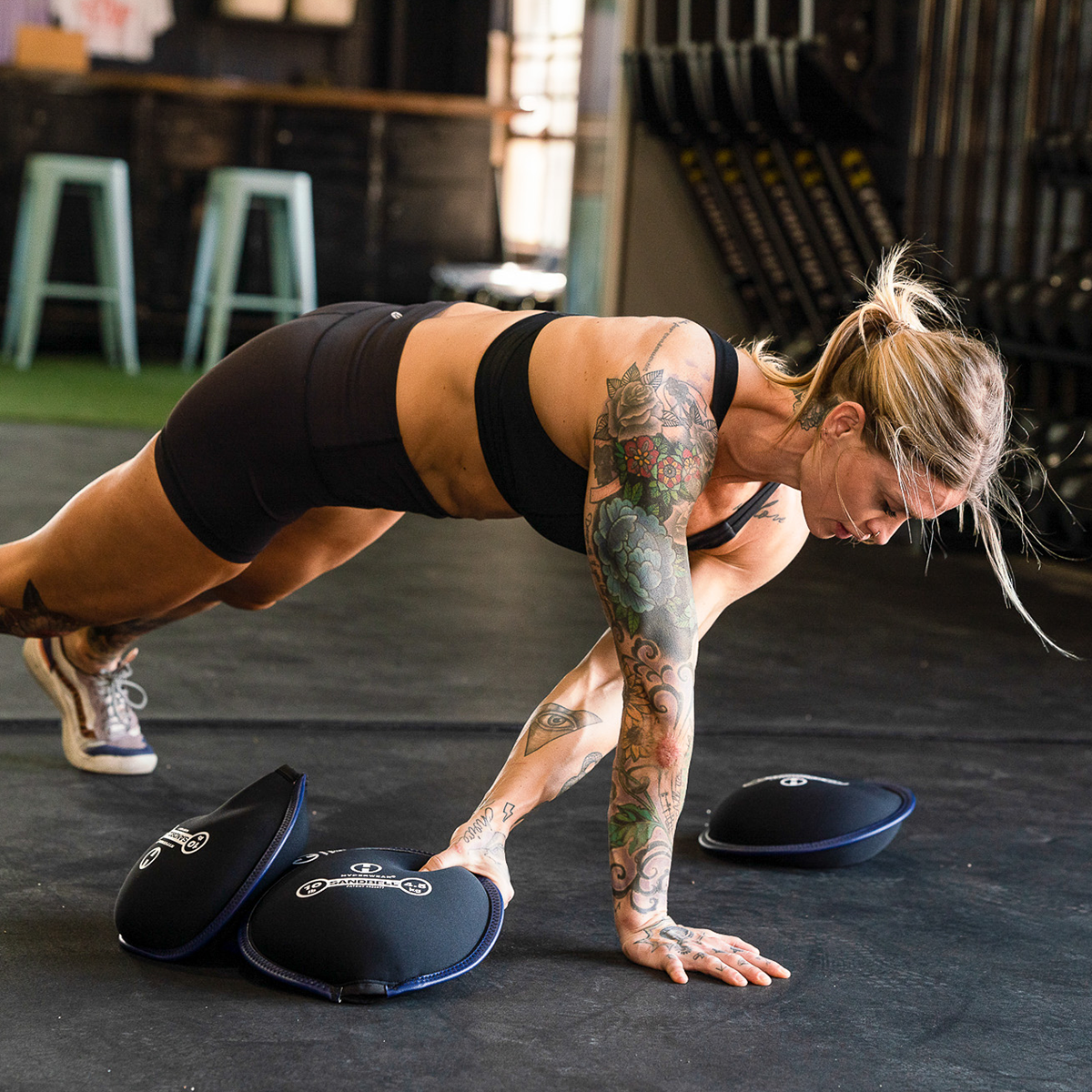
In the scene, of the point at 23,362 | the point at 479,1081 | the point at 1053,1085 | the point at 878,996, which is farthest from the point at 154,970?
the point at 23,362

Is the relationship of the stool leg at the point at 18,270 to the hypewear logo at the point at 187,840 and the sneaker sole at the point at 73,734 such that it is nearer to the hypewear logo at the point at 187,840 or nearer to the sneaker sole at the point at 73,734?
the sneaker sole at the point at 73,734

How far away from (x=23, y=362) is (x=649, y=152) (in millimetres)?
3034

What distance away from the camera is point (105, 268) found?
6.91 m

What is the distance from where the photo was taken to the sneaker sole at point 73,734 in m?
2.11

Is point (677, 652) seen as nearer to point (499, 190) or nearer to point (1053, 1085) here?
point (1053, 1085)

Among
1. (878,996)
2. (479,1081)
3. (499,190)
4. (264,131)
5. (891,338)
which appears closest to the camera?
(479,1081)

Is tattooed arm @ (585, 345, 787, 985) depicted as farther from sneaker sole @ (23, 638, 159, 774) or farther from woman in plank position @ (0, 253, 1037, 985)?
sneaker sole @ (23, 638, 159, 774)

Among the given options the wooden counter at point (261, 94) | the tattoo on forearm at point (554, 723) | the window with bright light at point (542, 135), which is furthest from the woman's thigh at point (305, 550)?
the window with bright light at point (542, 135)

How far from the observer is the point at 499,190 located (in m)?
8.23

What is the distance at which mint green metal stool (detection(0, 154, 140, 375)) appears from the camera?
620 cm

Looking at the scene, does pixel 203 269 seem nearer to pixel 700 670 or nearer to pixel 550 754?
pixel 700 670

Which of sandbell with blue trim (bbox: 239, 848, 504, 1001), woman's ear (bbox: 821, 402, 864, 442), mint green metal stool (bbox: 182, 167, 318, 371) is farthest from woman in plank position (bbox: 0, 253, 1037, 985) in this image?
mint green metal stool (bbox: 182, 167, 318, 371)

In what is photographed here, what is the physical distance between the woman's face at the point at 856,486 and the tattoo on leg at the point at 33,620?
3.13 ft

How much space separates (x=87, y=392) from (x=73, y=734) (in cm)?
430
